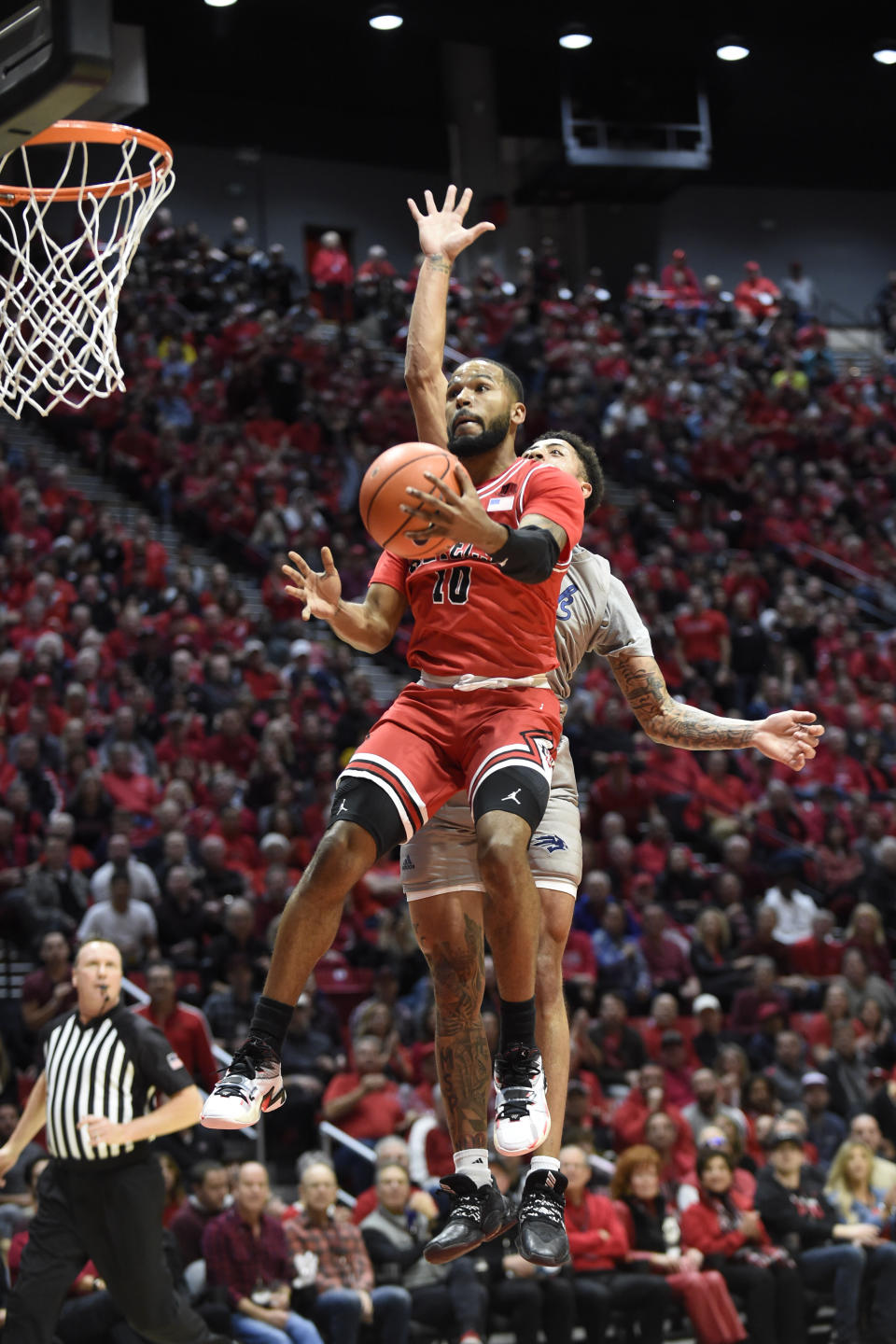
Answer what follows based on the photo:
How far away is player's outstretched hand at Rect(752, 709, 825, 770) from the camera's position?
5020 millimetres

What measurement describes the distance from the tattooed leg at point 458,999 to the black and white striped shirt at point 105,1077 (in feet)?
8.73

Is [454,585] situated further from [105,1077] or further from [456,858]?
[105,1077]

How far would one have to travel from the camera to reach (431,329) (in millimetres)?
5262

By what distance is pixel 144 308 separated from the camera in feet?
58.7

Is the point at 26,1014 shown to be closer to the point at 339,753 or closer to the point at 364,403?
the point at 339,753

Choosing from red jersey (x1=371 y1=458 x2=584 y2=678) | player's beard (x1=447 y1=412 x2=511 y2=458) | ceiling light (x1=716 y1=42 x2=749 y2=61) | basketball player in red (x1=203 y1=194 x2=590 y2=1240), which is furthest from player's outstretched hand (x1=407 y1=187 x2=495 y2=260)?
ceiling light (x1=716 y1=42 x2=749 y2=61)

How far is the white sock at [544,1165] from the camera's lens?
465 cm

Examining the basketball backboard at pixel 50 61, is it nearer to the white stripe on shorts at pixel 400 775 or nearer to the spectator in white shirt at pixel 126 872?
the white stripe on shorts at pixel 400 775

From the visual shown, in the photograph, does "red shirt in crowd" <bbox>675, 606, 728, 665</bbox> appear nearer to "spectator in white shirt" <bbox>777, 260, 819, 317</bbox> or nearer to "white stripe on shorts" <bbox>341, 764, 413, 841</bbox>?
"spectator in white shirt" <bbox>777, 260, 819, 317</bbox>

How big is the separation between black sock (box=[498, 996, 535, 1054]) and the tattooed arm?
1.06 metres

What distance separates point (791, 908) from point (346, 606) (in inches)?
356

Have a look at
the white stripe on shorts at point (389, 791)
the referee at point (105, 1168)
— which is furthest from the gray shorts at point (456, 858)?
the referee at point (105, 1168)

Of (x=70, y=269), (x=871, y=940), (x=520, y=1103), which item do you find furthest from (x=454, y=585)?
(x=871, y=940)

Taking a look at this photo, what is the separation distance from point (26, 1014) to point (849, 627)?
35.1 ft
